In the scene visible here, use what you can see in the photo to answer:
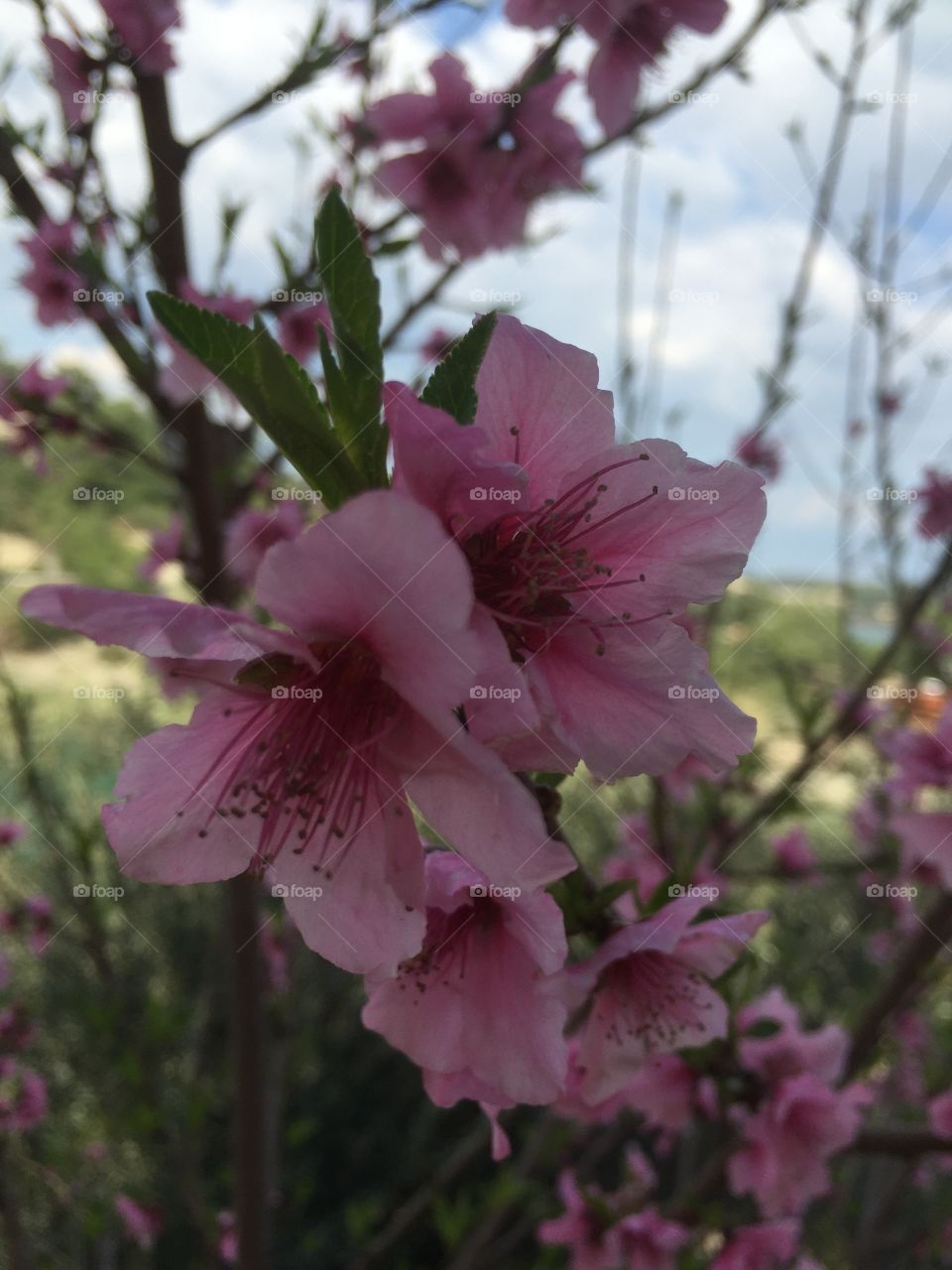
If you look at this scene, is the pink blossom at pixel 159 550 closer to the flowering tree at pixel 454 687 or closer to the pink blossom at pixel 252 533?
the flowering tree at pixel 454 687

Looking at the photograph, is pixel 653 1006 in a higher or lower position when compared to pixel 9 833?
lower

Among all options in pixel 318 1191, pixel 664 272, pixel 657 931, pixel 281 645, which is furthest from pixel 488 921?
pixel 318 1191

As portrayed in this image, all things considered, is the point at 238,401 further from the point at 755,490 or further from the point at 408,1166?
the point at 408,1166

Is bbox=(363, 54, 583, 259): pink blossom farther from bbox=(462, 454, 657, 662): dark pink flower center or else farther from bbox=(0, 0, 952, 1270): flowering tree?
bbox=(462, 454, 657, 662): dark pink flower center

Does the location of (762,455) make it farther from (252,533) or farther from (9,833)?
(9,833)

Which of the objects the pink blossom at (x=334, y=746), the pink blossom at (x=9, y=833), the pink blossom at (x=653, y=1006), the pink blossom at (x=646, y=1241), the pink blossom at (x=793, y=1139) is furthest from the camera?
the pink blossom at (x=9, y=833)

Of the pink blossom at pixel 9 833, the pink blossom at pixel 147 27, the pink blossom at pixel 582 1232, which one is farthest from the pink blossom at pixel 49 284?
the pink blossom at pixel 582 1232

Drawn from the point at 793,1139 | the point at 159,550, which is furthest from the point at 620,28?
the point at 159,550
